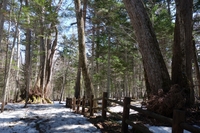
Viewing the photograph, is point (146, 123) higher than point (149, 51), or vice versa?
point (149, 51)

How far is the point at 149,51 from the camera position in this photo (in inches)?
281

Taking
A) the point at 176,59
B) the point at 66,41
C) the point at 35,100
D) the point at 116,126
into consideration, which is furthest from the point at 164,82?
the point at 66,41

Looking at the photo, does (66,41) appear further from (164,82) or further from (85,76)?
(164,82)

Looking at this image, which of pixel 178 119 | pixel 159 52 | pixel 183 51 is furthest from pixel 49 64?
pixel 178 119

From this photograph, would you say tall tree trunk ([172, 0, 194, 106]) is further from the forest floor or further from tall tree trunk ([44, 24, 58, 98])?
tall tree trunk ([44, 24, 58, 98])

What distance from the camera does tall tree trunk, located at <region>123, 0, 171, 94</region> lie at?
276 inches

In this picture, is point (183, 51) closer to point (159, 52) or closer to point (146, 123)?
point (159, 52)

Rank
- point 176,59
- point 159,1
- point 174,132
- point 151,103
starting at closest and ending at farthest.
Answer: point 174,132 < point 151,103 < point 176,59 < point 159,1

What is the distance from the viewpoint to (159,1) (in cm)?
1538

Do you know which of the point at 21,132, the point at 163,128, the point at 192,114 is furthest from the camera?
the point at 192,114

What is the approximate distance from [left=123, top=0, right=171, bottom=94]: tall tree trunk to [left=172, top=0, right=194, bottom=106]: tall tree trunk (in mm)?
985

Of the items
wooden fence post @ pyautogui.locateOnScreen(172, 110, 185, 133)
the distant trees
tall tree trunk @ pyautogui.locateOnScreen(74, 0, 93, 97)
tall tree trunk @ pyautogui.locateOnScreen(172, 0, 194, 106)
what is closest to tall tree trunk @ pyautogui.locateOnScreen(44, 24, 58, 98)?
tall tree trunk @ pyautogui.locateOnScreen(74, 0, 93, 97)

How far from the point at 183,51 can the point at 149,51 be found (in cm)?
187

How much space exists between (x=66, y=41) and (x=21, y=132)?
561 inches
